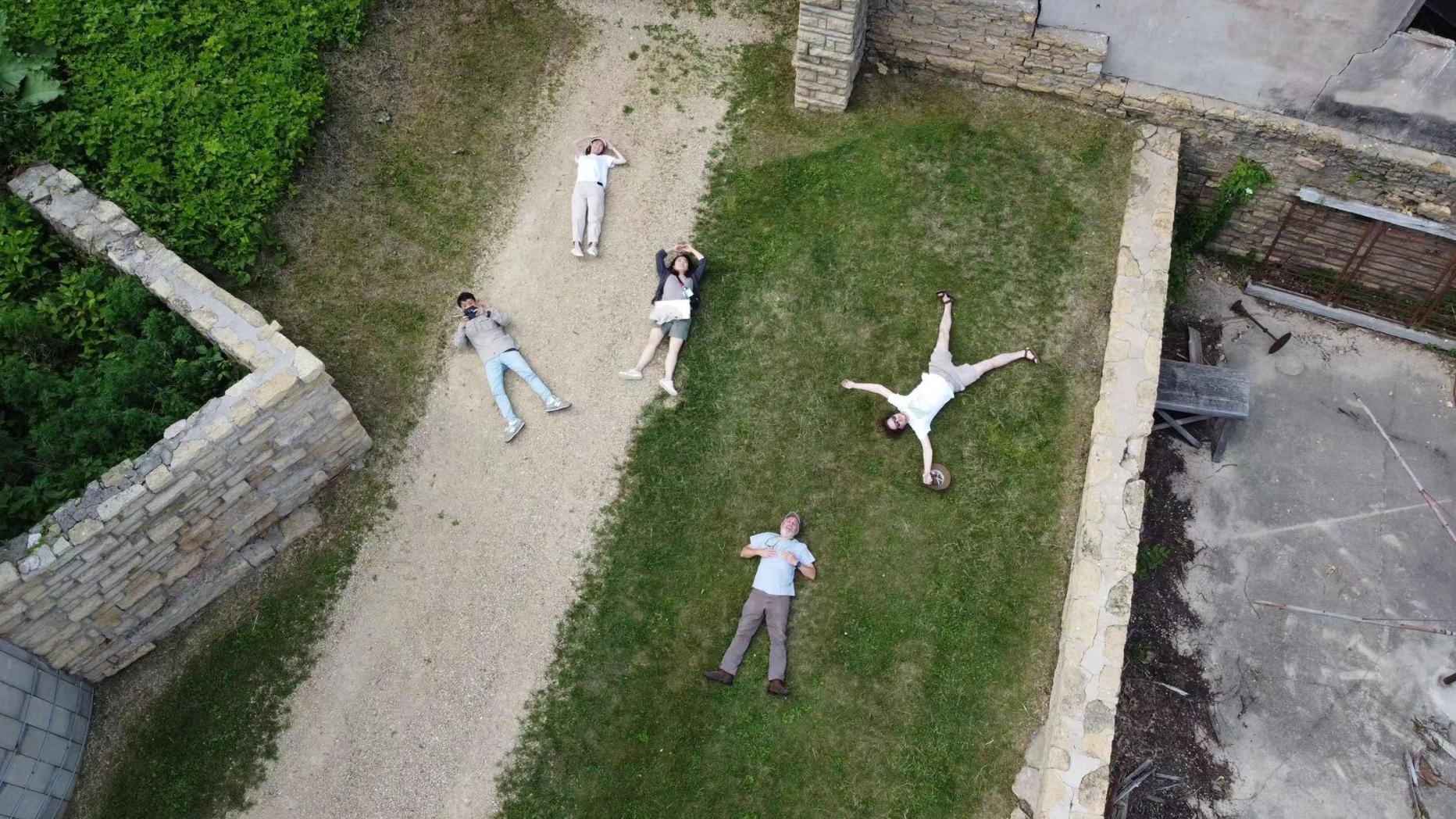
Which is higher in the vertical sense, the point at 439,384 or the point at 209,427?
the point at 209,427

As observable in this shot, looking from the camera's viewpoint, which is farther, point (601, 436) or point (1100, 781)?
point (601, 436)

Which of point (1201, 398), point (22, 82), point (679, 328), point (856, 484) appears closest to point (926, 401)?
point (856, 484)

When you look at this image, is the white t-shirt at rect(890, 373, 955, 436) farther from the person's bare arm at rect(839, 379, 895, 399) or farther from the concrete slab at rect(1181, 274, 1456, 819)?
the concrete slab at rect(1181, 274, 1456, 819)

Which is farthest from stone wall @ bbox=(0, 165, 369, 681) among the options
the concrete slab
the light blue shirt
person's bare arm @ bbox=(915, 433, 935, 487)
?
the concrete slab

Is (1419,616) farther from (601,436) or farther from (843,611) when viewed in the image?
(601,436)

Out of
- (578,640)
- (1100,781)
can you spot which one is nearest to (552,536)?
(578,640)

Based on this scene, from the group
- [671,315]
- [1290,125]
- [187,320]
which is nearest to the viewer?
[187,320]

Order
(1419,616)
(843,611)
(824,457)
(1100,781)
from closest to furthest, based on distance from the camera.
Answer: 1. (1100,781)
2. (843,611)
3. (824,457)
4. (1419,616)

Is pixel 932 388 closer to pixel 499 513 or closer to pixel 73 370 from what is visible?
pixel 499 513
